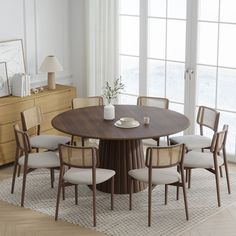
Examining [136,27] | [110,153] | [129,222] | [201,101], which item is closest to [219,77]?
[201,101]

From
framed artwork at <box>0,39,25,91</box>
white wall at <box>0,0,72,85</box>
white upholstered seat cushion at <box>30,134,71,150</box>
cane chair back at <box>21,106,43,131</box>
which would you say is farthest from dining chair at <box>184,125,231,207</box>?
white wall at <box>0,0,72,85</box>

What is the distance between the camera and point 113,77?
9.38 metres

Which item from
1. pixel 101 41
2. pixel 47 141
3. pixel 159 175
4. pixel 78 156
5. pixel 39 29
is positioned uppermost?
pixel 39 29

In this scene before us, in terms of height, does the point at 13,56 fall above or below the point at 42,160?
above

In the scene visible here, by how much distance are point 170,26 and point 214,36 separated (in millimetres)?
678

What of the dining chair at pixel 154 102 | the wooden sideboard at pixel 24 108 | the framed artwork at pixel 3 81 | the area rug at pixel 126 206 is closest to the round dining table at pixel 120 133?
the area rug at pixel 126 206

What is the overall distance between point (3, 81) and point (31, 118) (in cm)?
86

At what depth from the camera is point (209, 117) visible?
791cm

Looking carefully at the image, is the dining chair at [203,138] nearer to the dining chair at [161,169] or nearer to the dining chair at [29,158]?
the dining chair at [161,169]

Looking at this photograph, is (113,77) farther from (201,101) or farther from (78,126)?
(78,126)

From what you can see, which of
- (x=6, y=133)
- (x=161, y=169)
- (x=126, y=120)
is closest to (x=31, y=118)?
(x=6, y=133)

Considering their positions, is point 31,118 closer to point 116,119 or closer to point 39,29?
point 116,119

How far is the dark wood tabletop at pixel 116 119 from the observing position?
7.02m

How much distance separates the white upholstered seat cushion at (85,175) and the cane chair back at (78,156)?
141mm
